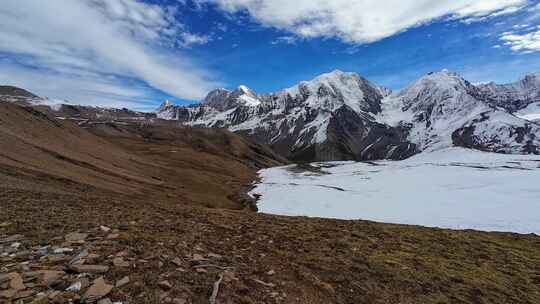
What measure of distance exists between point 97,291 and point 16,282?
6.24 feet

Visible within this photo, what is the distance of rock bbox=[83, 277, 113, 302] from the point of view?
7.44 m

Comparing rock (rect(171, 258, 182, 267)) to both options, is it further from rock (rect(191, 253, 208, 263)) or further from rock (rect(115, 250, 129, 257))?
rock (rect(115, 250, 129, 257))

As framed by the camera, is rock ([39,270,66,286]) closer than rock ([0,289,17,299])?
No

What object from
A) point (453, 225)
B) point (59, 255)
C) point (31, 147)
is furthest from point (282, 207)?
point (59, 255)

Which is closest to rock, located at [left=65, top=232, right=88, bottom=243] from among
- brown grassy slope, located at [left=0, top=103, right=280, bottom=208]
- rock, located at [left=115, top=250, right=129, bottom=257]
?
rock, located at [left=115, top=250, right=129, bottom=257]

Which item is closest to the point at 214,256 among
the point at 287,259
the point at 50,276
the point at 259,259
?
the point at 259,259

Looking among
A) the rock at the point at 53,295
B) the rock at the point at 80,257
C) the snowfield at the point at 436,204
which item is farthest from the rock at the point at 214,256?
the snowfield at the point at 436,204

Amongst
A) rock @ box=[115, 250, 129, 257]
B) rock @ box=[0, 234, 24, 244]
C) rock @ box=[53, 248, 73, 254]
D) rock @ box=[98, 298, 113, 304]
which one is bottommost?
rock @ box=[98, 298, 113, 304]

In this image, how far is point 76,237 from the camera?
460 inches

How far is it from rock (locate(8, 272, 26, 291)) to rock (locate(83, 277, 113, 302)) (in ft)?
4.77

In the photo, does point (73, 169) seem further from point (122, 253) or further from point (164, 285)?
point (164, 285)

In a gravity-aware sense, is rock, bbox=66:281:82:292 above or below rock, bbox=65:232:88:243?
below

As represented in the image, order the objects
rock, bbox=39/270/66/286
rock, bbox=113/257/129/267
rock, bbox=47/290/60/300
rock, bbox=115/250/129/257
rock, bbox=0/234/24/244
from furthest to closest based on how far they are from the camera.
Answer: rock, bbox=0/234/24/244
rock, bbox=115/250/129/257
rock, bbox=113/257/129/267
rock, bbox=39/270/66/286
rock, bbox=47/290/60/300

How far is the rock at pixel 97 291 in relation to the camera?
24.4 ft
